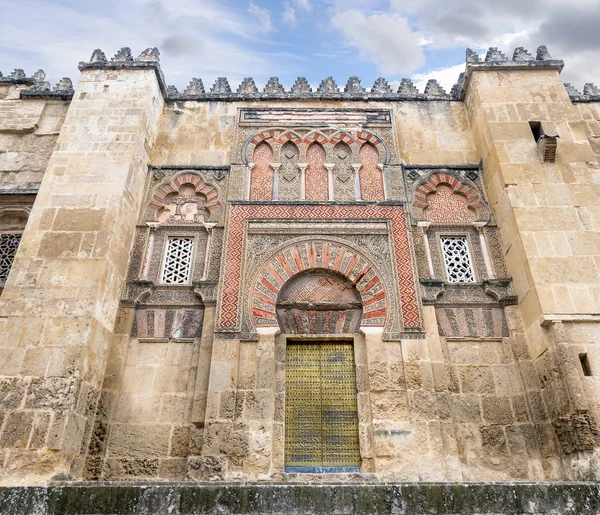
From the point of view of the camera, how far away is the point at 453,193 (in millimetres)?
6496

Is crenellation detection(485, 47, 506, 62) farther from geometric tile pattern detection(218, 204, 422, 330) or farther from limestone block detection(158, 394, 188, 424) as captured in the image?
limestone block detection(158, 394, 188, 424)

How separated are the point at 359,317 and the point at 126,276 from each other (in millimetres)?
2957

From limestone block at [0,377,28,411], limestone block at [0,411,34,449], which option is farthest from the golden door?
limestone block at [0,377,28,411]

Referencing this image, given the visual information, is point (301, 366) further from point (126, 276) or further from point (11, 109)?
point (11, 109)

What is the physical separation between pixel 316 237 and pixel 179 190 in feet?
7.04

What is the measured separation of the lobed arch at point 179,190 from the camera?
6.21m

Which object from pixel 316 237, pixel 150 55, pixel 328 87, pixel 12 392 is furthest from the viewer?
pixel 328 87

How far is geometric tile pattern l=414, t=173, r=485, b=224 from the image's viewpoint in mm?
6266

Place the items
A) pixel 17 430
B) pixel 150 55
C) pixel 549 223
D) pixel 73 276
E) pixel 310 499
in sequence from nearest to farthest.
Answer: pixel 310 499 → pixel 17 430 → pixel 73 276 → pixel 549 223 → pixel 150 55

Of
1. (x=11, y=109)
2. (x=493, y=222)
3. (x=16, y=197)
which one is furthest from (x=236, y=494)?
(x=11, y=109)

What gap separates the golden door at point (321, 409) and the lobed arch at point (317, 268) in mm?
490

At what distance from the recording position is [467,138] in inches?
274

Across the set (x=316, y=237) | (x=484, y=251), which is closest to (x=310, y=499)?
(x=316, y=237)

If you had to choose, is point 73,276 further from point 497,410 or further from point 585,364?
point 585,364
